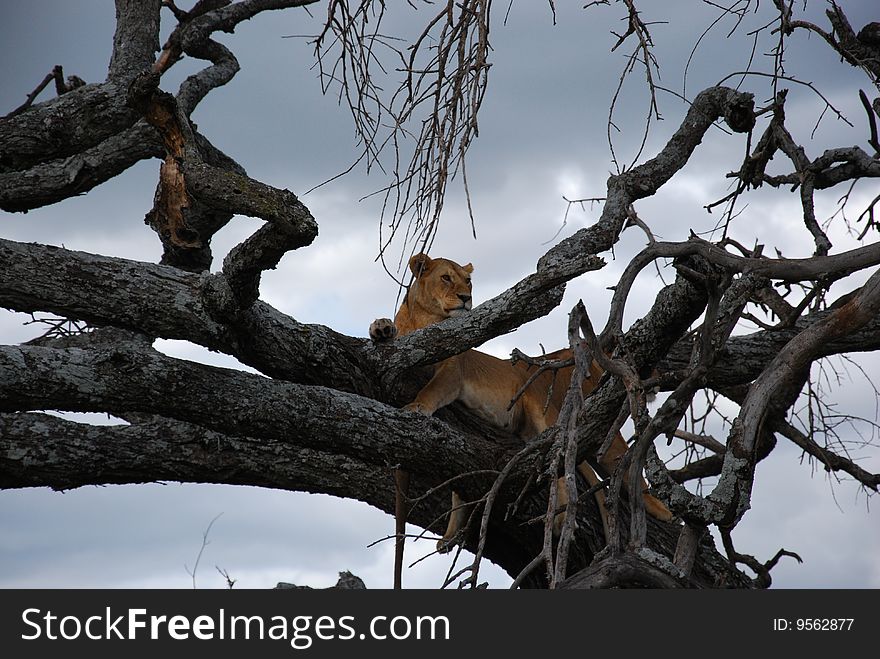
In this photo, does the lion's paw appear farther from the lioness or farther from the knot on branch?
the knot on branch

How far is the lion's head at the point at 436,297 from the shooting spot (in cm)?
542

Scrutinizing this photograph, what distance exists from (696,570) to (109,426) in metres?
2.82

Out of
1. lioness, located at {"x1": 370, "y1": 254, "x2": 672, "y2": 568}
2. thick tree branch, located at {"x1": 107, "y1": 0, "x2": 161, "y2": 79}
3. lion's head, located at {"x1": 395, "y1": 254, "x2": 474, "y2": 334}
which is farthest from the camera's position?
thick tree branch, located at {"x1": 107, "y1": 0, "x2": 161, "y2": 79}

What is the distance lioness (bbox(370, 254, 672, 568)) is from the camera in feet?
16.2

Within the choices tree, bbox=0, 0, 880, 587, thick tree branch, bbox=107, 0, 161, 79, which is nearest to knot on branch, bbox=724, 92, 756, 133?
tree, bbox=0, 0, 880, 587

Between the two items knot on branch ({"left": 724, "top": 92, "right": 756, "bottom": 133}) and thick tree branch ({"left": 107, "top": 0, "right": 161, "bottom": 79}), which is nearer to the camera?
knot on branch ({"left": 724, "top": 92, "right": 756, "bottom": 133})

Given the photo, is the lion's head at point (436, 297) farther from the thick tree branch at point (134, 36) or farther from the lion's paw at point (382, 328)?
the thick tree branch at point (134, 36)

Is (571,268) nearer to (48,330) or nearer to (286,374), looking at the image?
Result: (286,374)

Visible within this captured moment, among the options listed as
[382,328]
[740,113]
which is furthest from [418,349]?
[740,113]

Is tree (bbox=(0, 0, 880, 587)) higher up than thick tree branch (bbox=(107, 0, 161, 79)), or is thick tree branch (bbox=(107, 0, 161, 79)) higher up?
thick tree branch (bbox=(107, 0, 161, 79))

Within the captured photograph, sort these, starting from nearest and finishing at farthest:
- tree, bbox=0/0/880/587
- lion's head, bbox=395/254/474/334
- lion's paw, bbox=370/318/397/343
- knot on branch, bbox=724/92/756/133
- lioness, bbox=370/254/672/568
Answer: tree, bbox=0/0/880/587, lion's paw, bbox=370/318/397/343, knot on branch, bbox=724/92/756/133, lioness, bbox=370/254/672/568, lion's head, bbox=395/254/474/334

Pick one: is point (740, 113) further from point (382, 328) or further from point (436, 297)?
point (382, 328)

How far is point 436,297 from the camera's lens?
17.9ft

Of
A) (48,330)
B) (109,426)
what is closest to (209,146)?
(48,330)
